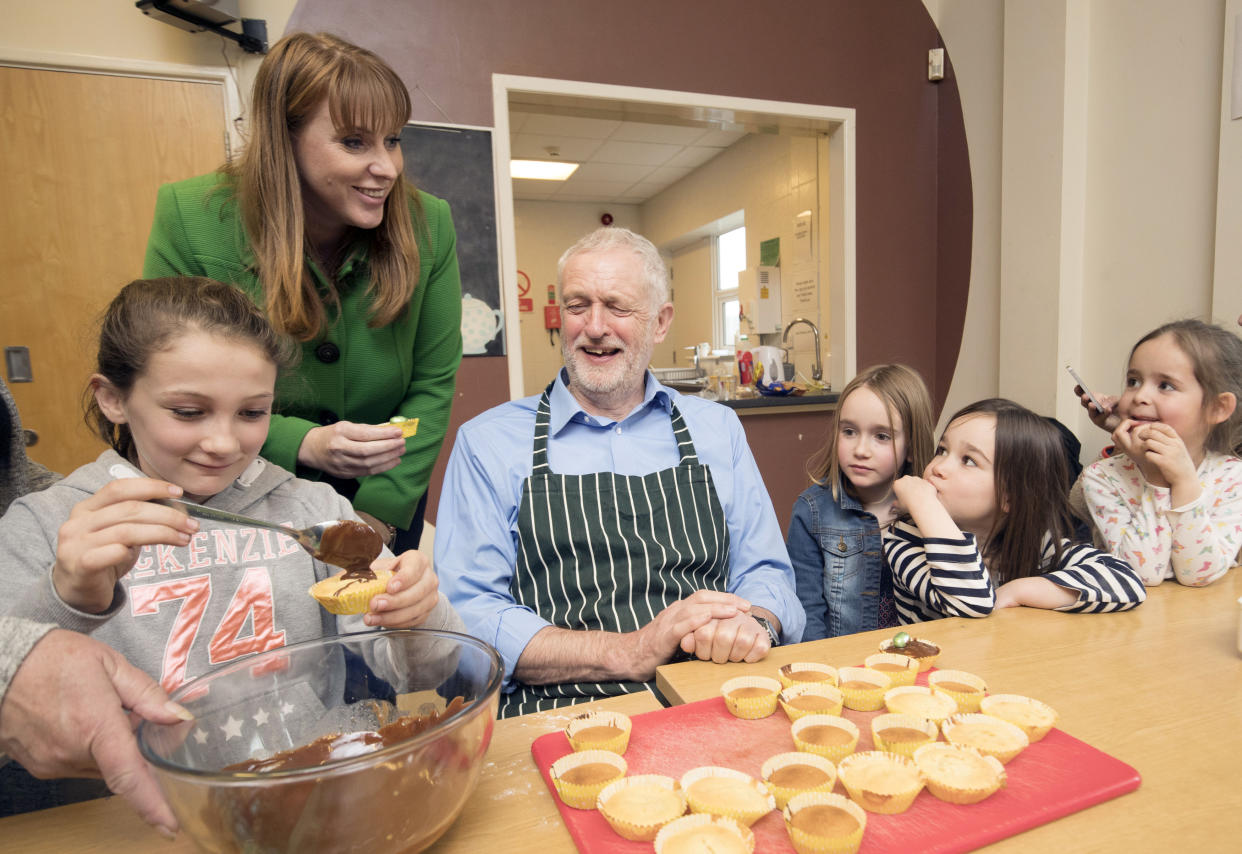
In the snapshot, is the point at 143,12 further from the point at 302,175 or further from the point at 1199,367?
the point at 1199,367

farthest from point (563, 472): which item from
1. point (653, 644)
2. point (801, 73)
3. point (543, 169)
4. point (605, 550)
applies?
point (543, 169)

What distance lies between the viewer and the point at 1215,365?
69.7 inches

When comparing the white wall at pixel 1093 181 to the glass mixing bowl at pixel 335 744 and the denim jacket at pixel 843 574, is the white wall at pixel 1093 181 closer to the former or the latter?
the denim jacket at pixel 843 574

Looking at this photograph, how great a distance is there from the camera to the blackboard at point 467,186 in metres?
3.35

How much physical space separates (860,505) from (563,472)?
921 mm

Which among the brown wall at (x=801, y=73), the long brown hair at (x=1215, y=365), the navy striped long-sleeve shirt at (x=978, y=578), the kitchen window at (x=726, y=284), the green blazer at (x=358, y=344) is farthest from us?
the kitchen window at (x=726, y=284)

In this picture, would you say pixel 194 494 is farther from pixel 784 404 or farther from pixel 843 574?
pixel 784 404

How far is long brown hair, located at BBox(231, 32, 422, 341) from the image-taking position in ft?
4.73

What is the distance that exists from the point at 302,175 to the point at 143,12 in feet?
6.97

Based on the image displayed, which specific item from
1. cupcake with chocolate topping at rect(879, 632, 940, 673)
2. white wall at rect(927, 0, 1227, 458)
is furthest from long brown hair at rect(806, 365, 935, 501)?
white wall at rect(927, 0, 1227, 458)

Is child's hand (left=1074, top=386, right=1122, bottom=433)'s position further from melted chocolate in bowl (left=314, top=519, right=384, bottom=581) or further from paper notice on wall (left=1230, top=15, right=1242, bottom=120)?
melted chocolate in bowl (left=314, top=519, right=384, bottom=581)

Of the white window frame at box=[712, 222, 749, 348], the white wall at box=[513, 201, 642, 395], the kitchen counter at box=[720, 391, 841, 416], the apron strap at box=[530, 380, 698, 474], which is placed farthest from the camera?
the white wall at box=[513, 201, 642, 395]

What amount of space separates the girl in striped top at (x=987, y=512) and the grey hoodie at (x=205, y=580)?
1.06 metres

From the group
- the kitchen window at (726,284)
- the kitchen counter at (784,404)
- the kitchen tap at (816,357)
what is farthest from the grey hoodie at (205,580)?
the kitchen window at (726,284)
